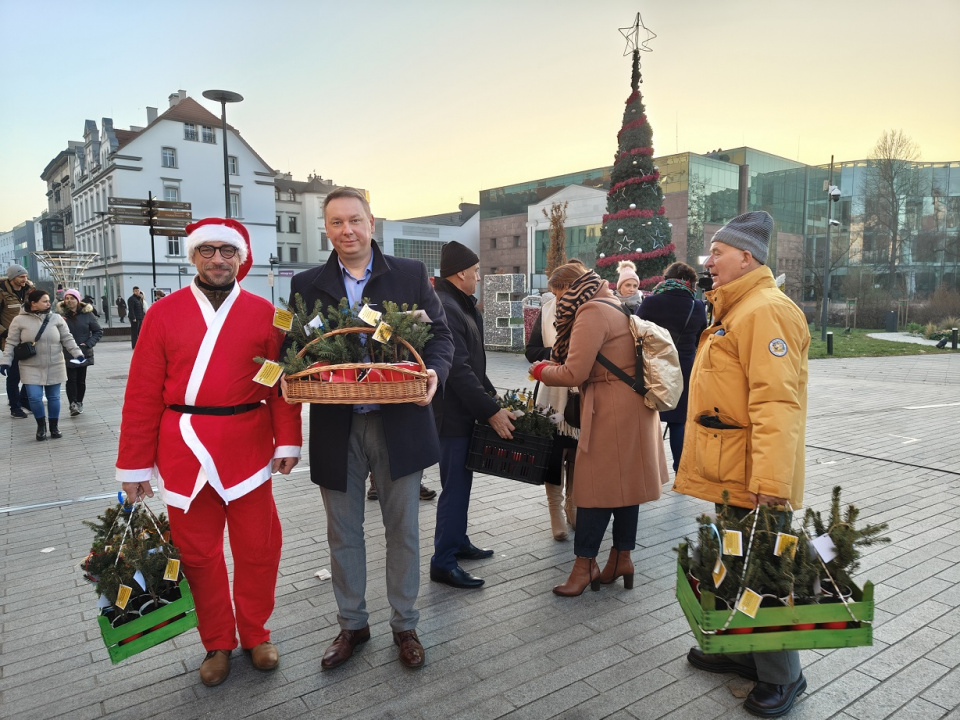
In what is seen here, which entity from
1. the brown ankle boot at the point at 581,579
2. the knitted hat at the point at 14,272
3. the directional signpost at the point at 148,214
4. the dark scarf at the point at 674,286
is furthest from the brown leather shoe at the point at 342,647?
the directional signpost at the point at 148,214

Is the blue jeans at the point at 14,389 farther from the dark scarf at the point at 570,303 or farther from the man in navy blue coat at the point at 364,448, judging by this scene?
the dark scarf at the point at 570,303

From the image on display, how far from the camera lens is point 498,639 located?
10.6ft

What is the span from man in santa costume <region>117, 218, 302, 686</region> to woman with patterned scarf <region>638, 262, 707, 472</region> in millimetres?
3753

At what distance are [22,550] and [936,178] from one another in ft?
197

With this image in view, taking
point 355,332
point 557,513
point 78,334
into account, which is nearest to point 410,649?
point 355,332

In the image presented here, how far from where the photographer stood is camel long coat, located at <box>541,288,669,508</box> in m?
3.55

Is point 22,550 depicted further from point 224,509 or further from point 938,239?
point 938,239

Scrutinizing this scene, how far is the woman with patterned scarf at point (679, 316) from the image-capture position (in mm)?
5676

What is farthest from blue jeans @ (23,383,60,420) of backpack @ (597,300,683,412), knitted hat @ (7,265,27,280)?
backpack @ (597,300,683,412)

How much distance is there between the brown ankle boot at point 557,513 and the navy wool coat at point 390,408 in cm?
174

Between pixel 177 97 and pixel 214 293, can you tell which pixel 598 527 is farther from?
pixel 177 97

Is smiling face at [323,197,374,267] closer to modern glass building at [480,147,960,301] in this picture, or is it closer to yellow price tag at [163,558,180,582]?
yellow price tag at [163,558,180,582]

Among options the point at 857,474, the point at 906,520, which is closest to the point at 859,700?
the point at 906,520

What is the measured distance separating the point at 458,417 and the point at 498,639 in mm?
1314
